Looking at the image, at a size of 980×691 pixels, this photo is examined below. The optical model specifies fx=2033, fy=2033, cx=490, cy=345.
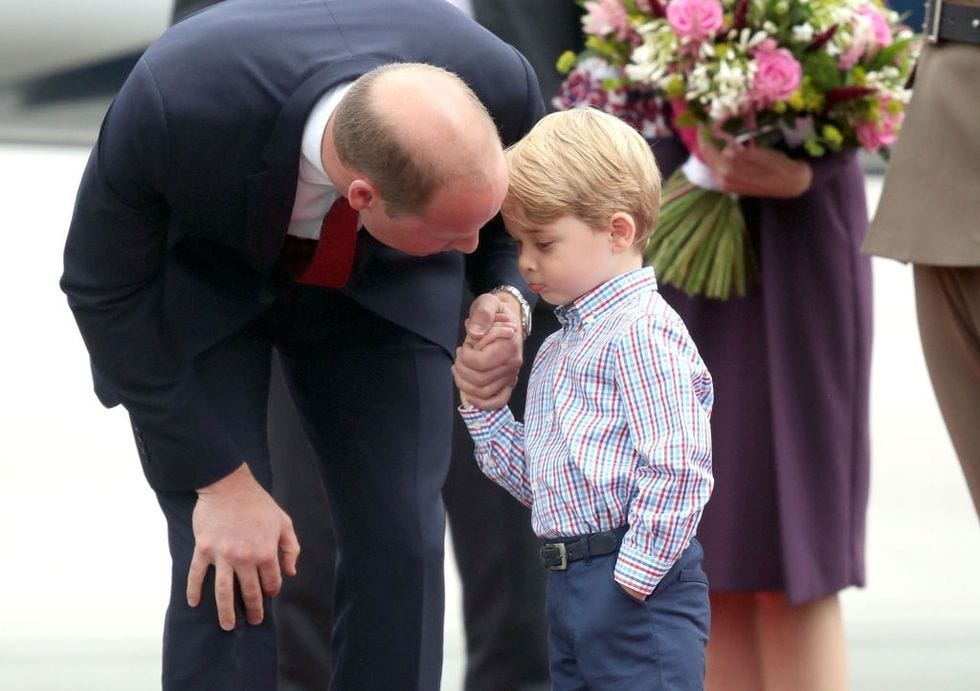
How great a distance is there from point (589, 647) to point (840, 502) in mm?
983

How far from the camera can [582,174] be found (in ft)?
8.66

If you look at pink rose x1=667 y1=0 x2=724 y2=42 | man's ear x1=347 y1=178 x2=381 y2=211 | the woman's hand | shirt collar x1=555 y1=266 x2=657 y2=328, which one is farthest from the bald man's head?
the woman's hand

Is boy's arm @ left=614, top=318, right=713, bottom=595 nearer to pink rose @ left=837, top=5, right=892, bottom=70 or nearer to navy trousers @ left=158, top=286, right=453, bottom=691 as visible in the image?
navy trousers @ left=158, top=286, right=453, bottom=691

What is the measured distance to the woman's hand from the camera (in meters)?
3.35

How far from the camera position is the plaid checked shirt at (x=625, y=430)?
2.58 m

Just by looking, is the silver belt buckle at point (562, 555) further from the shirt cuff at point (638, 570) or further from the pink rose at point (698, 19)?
the pink rose at point (698, 19)

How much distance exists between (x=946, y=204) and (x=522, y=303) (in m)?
0.69

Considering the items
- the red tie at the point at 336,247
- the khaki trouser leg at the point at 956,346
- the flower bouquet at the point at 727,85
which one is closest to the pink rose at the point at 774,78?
the flower bouquet at the point at 727,85

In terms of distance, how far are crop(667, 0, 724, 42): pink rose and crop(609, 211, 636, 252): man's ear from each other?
2.15 ft

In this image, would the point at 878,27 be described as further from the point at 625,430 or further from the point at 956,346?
the point at 625,430

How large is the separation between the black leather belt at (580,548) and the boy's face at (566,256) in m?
0.32

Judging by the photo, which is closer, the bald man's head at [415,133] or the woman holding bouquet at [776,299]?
the bald man's head at [415,133]

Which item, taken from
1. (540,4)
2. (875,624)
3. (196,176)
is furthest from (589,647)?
(875,624)

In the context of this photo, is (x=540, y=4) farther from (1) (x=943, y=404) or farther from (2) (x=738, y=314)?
(1) (x=943, y=404)
